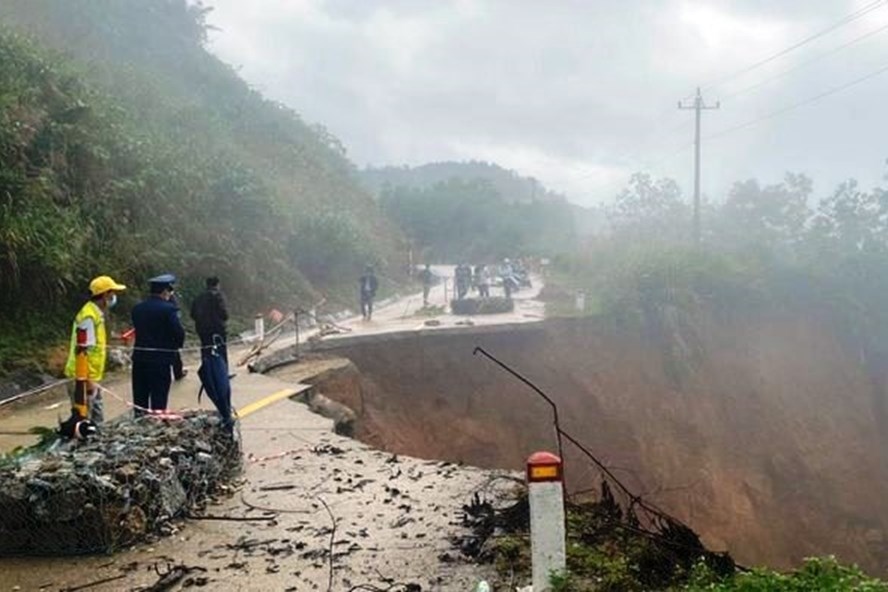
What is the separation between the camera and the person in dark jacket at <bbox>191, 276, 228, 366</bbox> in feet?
27.5

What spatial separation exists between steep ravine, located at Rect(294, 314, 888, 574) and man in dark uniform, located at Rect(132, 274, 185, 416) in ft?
36.5

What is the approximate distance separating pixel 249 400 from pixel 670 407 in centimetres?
1625

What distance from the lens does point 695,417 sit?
24.7 metres

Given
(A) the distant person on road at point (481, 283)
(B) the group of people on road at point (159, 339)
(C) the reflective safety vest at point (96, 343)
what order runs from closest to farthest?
(C) the reflective safety vest at point (96, 343) → (B) the group of people on road at point (159, 339) → (A) the distant person on road at point (481, 283)

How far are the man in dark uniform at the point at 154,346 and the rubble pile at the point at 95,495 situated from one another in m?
1.63

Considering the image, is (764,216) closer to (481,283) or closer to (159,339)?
(481,283)

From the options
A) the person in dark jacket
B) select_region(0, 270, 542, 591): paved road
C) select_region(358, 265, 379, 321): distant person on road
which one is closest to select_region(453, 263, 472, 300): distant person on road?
select_region(358, 265, 379, 321): distant person on road

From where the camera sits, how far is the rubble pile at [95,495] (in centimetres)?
557

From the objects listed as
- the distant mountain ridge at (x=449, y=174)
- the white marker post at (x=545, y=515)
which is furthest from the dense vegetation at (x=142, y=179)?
the distant mountain ridge at (x=449, y=174)

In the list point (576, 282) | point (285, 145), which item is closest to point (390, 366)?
point (576, 282)

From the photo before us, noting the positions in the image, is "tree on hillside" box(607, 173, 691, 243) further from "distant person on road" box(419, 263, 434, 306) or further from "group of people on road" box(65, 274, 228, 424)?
"group of people on road" box(65, 274, 228, 424)

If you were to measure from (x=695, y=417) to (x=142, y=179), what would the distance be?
17491mm

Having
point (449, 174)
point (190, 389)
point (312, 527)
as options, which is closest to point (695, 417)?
point (190, 389)

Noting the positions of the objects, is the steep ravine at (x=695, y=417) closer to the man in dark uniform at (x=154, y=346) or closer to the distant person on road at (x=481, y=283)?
the distant person on road at (x=481, y=283)
